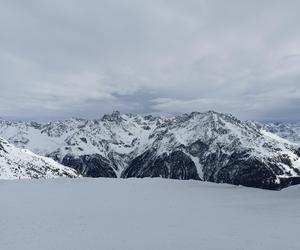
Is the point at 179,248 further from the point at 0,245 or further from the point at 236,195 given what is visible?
the point at 236,195

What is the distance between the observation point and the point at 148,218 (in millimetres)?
35781

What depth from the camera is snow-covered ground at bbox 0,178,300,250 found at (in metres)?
28.0

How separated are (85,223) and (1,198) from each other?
54.6 feet

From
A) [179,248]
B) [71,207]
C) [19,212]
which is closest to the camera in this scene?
[179,248]

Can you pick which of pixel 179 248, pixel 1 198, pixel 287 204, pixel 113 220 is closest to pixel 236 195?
pixel 287 204

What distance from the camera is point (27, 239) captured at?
94.1 ft

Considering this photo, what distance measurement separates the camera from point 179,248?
26719 mm

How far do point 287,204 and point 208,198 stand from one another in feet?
30.2

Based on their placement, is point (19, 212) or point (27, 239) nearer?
point (27, 239)

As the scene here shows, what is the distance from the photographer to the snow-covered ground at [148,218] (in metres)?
28.0

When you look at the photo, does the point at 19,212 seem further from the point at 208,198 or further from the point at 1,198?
the point at 208,198

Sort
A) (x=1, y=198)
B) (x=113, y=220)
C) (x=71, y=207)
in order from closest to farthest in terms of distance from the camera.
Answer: (x=113, y=220) → (x=71, y=207) → (x=1, y=198)

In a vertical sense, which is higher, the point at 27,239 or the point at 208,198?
the point at 208,198

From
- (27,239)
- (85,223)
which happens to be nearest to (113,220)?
(85,223)
